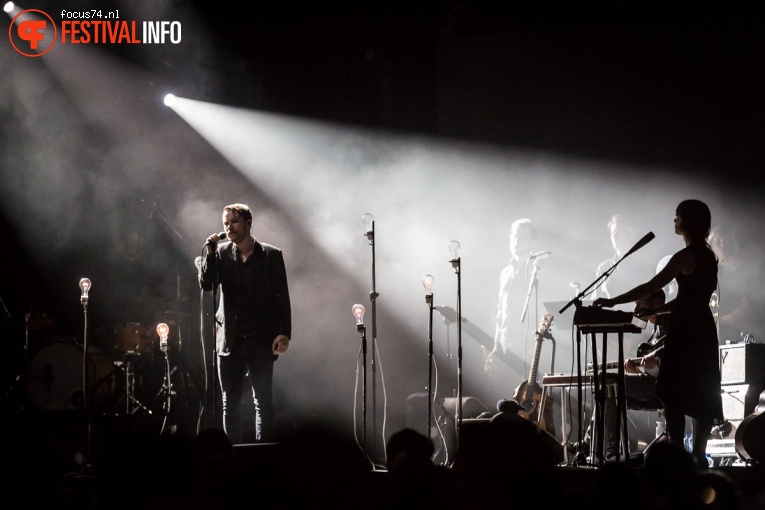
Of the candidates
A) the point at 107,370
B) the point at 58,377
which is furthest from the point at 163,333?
the point at 58,377

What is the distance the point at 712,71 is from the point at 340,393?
593 cm

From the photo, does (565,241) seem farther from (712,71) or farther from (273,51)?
(273,51)

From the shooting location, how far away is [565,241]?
10625 mm

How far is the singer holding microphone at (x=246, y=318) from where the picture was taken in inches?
249

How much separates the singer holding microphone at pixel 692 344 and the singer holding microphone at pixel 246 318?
8.89 feet

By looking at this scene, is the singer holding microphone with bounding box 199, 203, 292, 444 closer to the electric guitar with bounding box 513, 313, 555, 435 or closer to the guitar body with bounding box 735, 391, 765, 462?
the electric guitar with bounding box 513, 313, 555, 435

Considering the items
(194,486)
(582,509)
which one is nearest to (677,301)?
(582,509)

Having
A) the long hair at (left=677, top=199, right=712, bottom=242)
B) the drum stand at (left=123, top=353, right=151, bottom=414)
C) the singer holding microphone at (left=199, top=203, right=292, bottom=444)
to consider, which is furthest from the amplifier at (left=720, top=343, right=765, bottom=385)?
the drum stand at (left=123, top=353, right=151, bottom=414)

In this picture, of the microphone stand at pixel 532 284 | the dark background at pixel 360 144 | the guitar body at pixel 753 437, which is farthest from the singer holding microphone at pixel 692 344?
the dark background at pixel 360 144

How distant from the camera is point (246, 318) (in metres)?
6.39

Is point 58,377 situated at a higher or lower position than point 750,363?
lower

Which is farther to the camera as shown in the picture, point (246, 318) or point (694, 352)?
point (246, 318)

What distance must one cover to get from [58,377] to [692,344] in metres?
7.05

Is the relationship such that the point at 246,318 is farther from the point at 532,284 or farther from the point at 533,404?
the point at 532,284
